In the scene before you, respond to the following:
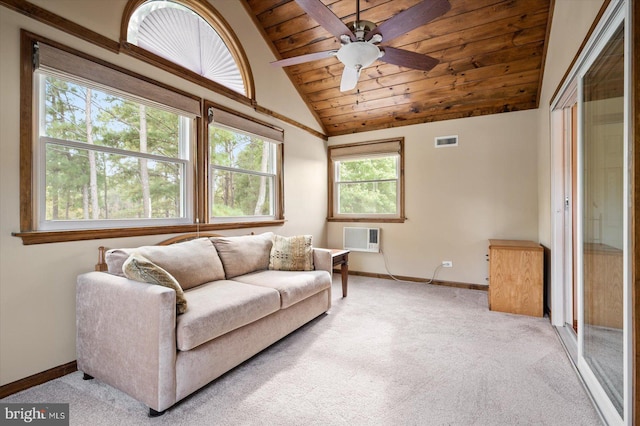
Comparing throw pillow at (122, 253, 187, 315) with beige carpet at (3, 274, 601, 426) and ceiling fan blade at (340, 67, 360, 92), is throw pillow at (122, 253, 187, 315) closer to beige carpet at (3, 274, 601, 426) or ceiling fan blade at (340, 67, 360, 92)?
beige carpet at (3, 274, 601, 426)

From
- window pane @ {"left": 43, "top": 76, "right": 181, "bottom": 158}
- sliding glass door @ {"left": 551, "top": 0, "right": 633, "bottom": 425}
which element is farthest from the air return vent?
window pane @ {"left": 43, "top": 76, "right": 181, "bottom": 158}

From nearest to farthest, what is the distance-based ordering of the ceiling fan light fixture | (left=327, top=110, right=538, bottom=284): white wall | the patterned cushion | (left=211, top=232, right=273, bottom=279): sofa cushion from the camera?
the ceiling fan light fixture
(left=211, top=232, right=273, bottom=279): sofa cushion
the patterned cushion
(left=327, top=110, right=538, bottom=284): white wall

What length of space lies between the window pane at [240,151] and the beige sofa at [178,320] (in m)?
1.11

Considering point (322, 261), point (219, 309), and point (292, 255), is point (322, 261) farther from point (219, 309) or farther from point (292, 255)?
point (219, 309)

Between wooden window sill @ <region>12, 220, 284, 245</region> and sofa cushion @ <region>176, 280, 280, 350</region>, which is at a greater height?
wooden window sill @ <region>12, 220, 284, 245</region>

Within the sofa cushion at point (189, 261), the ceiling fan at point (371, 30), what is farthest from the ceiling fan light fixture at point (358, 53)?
the sofa cushion at point (189, 261)

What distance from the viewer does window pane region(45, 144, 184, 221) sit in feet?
7.14

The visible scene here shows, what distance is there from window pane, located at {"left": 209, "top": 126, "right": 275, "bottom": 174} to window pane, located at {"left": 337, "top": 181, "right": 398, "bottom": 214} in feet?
5.21

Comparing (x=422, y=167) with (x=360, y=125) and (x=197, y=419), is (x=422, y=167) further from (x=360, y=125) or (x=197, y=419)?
(x=197, y=419)

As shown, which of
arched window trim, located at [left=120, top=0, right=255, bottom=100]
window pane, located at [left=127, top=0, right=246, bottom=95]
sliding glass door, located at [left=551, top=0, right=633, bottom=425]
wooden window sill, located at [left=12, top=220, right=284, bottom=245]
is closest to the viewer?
sliding glass door, located at [left=551, top=0, right=633, bottom=425]

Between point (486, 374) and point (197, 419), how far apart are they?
6.04 ft

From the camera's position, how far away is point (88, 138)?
233cm

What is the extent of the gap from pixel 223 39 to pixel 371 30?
2.09m

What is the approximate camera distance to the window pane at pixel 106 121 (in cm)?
216
